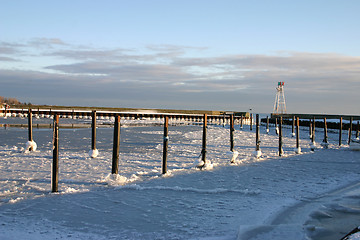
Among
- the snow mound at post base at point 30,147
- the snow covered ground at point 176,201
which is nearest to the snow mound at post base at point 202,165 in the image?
the snow covered ground at point 176,201

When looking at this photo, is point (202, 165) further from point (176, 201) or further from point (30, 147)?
point (30, 147)

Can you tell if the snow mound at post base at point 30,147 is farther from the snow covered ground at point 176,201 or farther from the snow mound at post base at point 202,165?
the snow mound at post base at point 202,165

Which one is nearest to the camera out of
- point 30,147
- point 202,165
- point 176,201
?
point 176,201

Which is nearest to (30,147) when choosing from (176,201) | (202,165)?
(202,165)

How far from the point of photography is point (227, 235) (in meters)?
7.07

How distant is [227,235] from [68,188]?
5.51 metres

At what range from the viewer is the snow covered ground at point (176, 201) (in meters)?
7.21

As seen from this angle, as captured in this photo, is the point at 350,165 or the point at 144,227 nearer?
the point at 144,227

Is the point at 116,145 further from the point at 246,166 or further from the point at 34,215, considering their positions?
the point at 246,166

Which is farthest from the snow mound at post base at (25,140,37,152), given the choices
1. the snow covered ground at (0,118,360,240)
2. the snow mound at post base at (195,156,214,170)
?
the snow mound at post base at (195,156,214,170)

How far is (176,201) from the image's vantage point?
9.70 metres

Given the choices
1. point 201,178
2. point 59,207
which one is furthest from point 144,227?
point 201,178

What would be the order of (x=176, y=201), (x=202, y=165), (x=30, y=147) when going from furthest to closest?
(x=30, y=147)
(x=202, y=165)
(x=176, y=201)

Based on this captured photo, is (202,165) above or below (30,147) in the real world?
below
